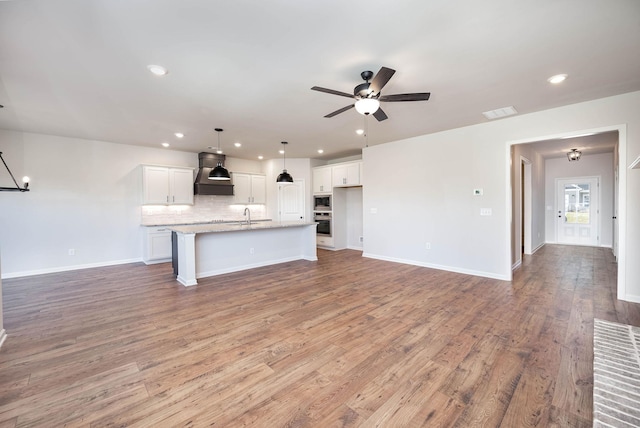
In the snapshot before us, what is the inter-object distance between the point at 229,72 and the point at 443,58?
2.17m

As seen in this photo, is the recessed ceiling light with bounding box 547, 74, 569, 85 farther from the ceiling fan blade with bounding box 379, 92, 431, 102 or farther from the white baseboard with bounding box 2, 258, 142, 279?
the white baseboard with bounding box 2, 258, 142, 279

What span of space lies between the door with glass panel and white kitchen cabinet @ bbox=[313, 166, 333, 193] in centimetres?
715

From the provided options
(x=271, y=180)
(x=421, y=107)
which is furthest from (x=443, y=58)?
(x=271, y=180)

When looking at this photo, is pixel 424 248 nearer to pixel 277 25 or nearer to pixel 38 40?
pixel 277 25

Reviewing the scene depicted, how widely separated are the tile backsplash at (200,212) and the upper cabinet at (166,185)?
32 centimetres

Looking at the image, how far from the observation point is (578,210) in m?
8.15

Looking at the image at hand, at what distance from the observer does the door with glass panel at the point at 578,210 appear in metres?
7.88

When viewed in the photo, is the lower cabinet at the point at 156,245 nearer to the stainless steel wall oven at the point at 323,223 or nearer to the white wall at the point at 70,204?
the white wall at the point at 70,204

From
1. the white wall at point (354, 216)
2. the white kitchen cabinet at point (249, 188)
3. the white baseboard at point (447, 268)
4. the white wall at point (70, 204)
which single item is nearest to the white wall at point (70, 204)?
the white wall at point (70, 204)

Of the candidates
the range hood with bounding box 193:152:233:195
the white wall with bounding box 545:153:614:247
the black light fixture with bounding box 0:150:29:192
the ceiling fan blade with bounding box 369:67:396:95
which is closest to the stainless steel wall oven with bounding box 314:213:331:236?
the range hood with bounding box 193:152:233:195

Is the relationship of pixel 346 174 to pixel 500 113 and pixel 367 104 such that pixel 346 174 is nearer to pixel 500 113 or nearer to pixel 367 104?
pixel 500 113

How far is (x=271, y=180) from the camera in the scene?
8.24 metres

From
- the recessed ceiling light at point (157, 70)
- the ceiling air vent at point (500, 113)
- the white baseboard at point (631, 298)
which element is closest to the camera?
the recessed ceiling light at point (157, 70)

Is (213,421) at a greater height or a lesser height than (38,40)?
lesser
